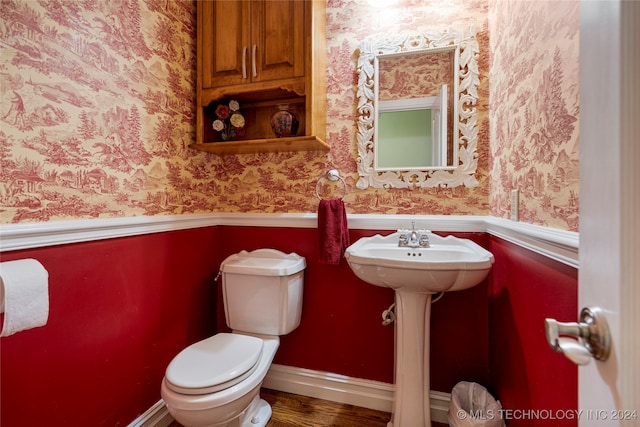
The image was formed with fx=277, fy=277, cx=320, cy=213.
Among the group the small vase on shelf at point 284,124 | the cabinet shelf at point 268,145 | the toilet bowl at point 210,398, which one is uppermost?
the small vase on shelf at point 284,124

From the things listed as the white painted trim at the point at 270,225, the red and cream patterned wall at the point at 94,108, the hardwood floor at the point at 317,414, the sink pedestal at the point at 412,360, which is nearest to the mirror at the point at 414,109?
the white painted trim at the point at 270,225

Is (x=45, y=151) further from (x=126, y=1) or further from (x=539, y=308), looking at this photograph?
(x=539, y=308)

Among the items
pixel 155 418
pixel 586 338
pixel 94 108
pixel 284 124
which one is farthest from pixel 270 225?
pixel 586 338

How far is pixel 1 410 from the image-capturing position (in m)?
0.81

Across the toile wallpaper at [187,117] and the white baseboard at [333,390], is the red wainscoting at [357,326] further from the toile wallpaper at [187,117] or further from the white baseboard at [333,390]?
the toile wallpaper at [187,117]

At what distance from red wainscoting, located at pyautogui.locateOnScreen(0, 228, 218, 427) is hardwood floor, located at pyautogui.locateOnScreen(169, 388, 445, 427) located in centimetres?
39

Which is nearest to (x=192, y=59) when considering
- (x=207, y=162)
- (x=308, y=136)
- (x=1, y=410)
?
(x=207, y=162)

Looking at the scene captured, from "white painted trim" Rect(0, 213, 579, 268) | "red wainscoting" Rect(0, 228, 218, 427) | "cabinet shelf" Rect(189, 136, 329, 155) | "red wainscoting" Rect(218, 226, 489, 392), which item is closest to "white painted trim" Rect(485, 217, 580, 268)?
"white painted trim" Rect(0, 213, 579, 268)

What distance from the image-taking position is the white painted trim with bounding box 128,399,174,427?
1.23m

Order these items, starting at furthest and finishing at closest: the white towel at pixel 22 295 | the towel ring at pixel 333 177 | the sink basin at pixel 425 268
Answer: the towel ring at pixel 333 177 < the sink basin at pixel 425 268 < the white towel at pixel 22 295

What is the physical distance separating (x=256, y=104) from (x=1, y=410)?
159cm

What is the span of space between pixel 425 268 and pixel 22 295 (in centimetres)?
121

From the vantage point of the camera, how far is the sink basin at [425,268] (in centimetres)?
97

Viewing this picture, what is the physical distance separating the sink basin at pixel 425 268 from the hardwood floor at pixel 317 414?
793mm
